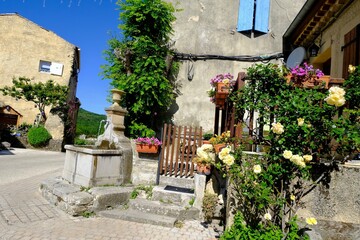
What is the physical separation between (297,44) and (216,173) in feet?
21.7

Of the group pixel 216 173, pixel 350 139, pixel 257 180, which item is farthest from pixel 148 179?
pixel 350 139

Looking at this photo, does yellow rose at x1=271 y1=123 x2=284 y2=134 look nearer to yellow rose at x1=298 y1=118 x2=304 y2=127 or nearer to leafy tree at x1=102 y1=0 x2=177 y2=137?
yellow rose at x1=298 y1=118 x2=304 y2=127

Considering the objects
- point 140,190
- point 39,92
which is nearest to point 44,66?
point 39,92

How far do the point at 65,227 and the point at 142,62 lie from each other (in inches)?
296

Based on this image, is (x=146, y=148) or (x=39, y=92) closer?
(x=146, y=148)

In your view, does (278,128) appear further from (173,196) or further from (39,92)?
(39,92)

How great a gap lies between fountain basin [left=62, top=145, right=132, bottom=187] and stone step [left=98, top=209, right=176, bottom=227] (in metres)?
0.77

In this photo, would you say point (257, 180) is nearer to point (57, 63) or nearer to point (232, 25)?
point (232, 25)

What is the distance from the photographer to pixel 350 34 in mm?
5422

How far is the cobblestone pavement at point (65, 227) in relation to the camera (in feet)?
11.1

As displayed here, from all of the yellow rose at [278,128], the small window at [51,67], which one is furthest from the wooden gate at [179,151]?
the small window at [51,67]

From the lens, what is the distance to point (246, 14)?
10844mm

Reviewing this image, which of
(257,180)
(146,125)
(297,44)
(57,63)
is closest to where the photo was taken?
(257,180)

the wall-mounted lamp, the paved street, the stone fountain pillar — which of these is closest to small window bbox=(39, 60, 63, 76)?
the stone fountain pillar
